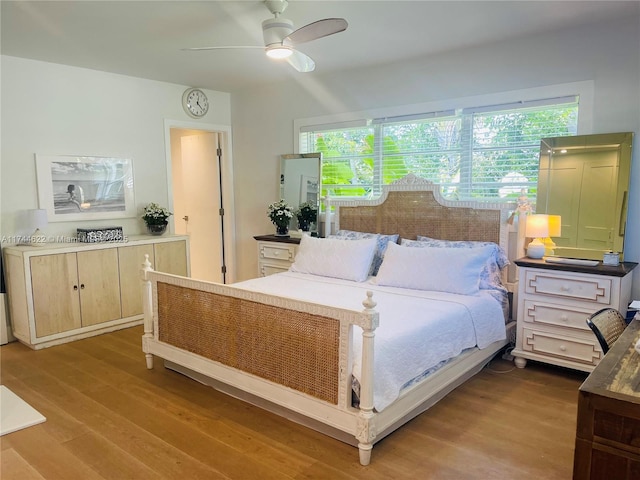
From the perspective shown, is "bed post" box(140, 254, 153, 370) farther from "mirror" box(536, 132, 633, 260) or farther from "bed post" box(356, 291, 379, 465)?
"mirror" box(536, 132, 633, 260)

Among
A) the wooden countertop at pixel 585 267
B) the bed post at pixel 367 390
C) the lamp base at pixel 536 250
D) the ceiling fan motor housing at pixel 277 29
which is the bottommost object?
the bed post at pixel 367 390

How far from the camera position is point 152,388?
318cm

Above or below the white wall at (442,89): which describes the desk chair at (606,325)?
below

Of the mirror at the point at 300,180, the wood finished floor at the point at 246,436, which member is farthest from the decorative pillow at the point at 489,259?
the mirror at the point at 300,180

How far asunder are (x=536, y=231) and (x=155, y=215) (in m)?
3.73

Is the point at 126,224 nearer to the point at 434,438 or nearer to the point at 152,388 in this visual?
the point at 152,388

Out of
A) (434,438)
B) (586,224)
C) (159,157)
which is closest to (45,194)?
(159,157)

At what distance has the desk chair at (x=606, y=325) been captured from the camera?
6.44ft

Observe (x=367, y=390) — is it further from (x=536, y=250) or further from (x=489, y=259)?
(x=536, y=250)

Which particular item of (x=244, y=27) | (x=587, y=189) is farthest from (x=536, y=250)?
(x=244, y=27)

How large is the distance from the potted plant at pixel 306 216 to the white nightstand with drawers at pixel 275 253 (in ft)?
0.76

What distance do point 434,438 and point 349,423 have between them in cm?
56

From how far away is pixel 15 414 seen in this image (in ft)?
9.21

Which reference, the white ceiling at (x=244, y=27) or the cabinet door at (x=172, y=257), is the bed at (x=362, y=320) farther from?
the cabinet door at (x=172, y=257)
